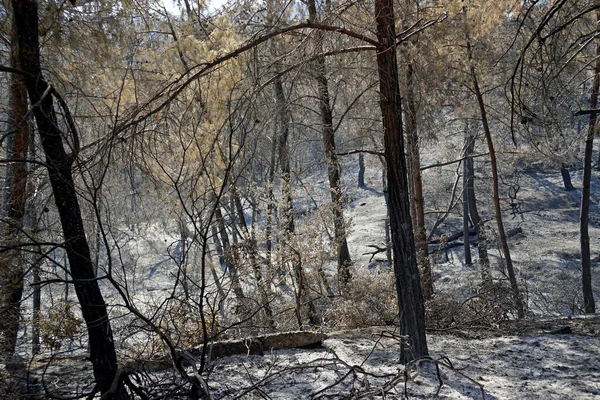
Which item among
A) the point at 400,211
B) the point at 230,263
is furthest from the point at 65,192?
the point at 230,263

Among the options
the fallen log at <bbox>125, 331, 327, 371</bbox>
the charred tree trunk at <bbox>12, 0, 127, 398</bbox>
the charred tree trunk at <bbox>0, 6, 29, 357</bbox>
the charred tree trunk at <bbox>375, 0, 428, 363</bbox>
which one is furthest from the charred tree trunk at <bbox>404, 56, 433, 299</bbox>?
the charred tree trunk at <bbox>12, 0, 127, 398</bbox>

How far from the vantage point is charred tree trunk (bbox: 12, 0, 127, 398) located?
321 centimetres

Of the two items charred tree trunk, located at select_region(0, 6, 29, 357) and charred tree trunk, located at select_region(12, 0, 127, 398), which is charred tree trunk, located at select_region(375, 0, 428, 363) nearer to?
charred tree trunk, located at select_region(12, 0, 127, 398)

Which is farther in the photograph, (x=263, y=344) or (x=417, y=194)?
(x=417, y=194)

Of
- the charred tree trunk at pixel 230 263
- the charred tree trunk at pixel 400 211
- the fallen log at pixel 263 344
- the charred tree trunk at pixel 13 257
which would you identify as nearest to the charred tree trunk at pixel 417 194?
the charred tree trunk at pixel 230 263

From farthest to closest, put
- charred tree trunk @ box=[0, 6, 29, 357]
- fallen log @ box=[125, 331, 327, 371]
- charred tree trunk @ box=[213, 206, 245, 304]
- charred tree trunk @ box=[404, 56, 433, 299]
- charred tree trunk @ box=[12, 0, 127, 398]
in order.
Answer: charred tree trunk @ box=[404, 56, 433, 299] → fallen log @ box=[125, 331, 327, 371] → charred tree trunk @ box=[213, 206, 245, 304] → charred tree trunk @ box=[0, 6, 29, 357] → charred tree trunk @ box=[12, 0, 127, 398]

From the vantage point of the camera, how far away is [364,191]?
3978 cm

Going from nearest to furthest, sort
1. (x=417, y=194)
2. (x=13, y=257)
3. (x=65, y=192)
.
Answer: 1. (x=65, y=192)
2. (x=13, y=257)
3. (x=417, y=194)

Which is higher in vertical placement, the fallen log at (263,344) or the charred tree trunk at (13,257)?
the charred tree trunk at (13,257)

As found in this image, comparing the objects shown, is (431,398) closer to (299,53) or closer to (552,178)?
(299,53)

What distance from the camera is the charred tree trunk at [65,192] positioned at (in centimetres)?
321

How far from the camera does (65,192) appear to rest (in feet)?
10.9

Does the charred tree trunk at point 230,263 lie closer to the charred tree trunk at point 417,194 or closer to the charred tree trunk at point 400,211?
the charred tree trunk at point 400,211

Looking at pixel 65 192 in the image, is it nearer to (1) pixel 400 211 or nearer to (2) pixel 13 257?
(2) pixel 13 257
